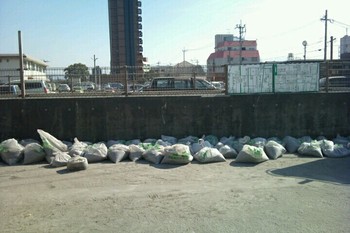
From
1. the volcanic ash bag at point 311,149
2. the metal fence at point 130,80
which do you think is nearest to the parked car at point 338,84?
the metal fence at point 130,80

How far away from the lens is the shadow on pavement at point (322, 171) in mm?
6258

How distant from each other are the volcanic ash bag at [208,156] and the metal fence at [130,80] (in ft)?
8.63

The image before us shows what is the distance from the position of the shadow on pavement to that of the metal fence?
11.3ft

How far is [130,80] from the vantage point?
35.0ft

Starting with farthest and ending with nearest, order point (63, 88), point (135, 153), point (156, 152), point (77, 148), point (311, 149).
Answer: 1. point (63, 88)
2. point (77, 148)
3. point (311, 149)
4. point (135, 153)
5. point (156, 152)

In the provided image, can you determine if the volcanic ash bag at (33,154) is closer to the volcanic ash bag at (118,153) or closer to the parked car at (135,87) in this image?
the volcanic ash bag at (118,153)

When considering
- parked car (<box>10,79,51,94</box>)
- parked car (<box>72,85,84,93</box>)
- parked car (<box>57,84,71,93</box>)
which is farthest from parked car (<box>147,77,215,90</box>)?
parked car (<box>10,79,51,94</box>)

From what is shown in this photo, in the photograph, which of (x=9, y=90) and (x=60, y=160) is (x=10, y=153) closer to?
(x=60, y=160)

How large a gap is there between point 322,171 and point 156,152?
3.58 metres

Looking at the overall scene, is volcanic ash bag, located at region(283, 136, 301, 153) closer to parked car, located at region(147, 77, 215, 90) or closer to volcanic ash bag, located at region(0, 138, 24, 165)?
parked car, located at region(147, 77, 215, 90)

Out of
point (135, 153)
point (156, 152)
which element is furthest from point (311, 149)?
point (135, 153)

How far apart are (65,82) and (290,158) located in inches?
307

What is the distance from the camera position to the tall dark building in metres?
50.3

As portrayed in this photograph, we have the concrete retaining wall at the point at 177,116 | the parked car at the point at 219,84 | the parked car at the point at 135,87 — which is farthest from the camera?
the parked car at the point at 135,87
